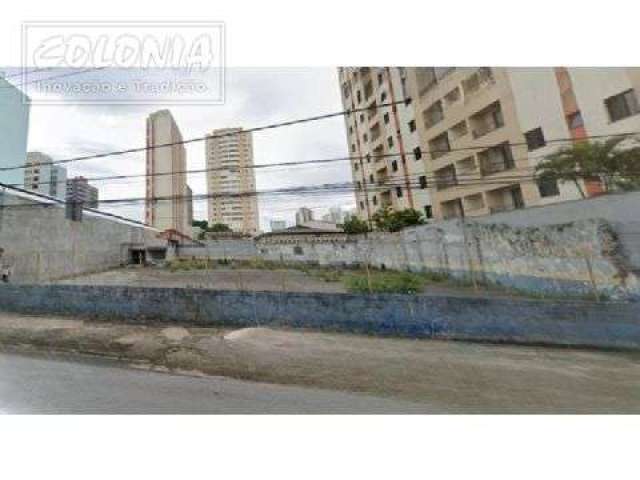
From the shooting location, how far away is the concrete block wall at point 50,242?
10836 mm

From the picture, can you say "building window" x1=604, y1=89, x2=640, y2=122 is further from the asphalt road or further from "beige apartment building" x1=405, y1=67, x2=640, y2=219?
the asphalt road

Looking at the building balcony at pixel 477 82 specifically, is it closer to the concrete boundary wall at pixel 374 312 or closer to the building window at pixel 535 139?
the building window at pixel 535 139

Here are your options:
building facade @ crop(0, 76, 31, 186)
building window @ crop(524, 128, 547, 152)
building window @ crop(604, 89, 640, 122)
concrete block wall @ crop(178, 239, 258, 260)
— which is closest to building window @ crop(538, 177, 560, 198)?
building window @ crop(524, 128, 547, 152)

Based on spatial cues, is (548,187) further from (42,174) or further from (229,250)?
(229,250)

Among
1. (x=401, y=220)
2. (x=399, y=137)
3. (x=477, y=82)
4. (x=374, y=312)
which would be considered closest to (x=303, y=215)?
(x=399, y=137)

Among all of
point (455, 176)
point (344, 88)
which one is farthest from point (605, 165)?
point (344, 88)

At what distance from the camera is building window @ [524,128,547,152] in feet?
41.1

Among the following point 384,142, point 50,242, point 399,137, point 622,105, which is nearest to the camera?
point 622,105

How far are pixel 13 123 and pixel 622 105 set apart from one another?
16771 mm

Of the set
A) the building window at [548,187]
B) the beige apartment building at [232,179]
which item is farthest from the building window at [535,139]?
the beige apartment building at [232,179]

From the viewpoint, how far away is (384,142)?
24.5 meters

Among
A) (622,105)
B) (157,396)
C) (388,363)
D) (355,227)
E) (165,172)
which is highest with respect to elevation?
(165,172)

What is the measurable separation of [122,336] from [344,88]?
31.0 metres
